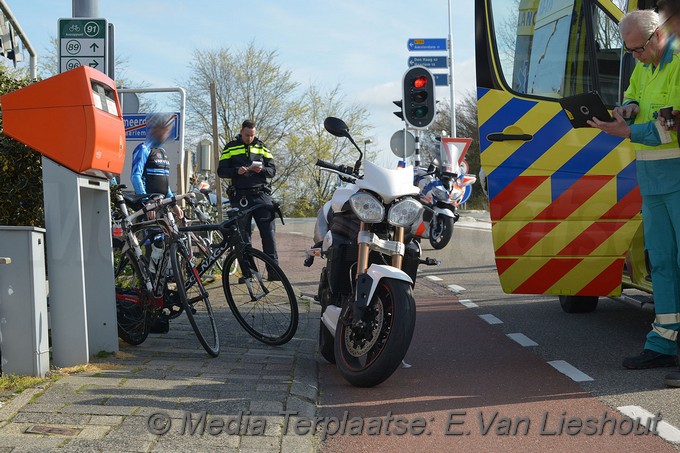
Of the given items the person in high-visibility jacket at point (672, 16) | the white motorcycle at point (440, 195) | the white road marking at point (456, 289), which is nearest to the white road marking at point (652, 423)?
the person in high-visibility jacket at point (672, 16)

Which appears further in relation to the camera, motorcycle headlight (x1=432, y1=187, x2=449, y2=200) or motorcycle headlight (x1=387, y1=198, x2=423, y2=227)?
motorcycle headlight (x1=432, y1=187, x2=449, y2=200)

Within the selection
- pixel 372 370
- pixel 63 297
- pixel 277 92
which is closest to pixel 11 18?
pixel 63 297

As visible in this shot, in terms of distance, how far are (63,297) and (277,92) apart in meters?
46.0

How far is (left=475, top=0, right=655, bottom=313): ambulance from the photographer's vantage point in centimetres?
632

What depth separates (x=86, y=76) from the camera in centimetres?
551

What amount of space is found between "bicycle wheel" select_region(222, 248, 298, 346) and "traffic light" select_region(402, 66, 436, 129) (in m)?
8.55

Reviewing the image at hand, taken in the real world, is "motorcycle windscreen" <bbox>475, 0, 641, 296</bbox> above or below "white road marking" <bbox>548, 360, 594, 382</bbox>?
above

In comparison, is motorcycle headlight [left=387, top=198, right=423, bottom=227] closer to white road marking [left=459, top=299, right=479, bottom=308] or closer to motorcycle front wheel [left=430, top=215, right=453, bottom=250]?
white road marking [left=459, top=299, right=479, bottom=308]

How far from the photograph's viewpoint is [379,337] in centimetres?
538

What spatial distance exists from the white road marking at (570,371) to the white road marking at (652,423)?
2.63ft

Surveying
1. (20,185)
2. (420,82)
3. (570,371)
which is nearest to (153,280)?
(20,185)

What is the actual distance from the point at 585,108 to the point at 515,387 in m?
1.71

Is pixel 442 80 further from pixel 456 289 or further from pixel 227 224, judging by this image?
pixel 227 224

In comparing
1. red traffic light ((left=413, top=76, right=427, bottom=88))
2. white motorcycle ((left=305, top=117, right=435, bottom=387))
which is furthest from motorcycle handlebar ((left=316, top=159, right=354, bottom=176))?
red traffic light ((left=413, top=76, right=427, bottom=88))
